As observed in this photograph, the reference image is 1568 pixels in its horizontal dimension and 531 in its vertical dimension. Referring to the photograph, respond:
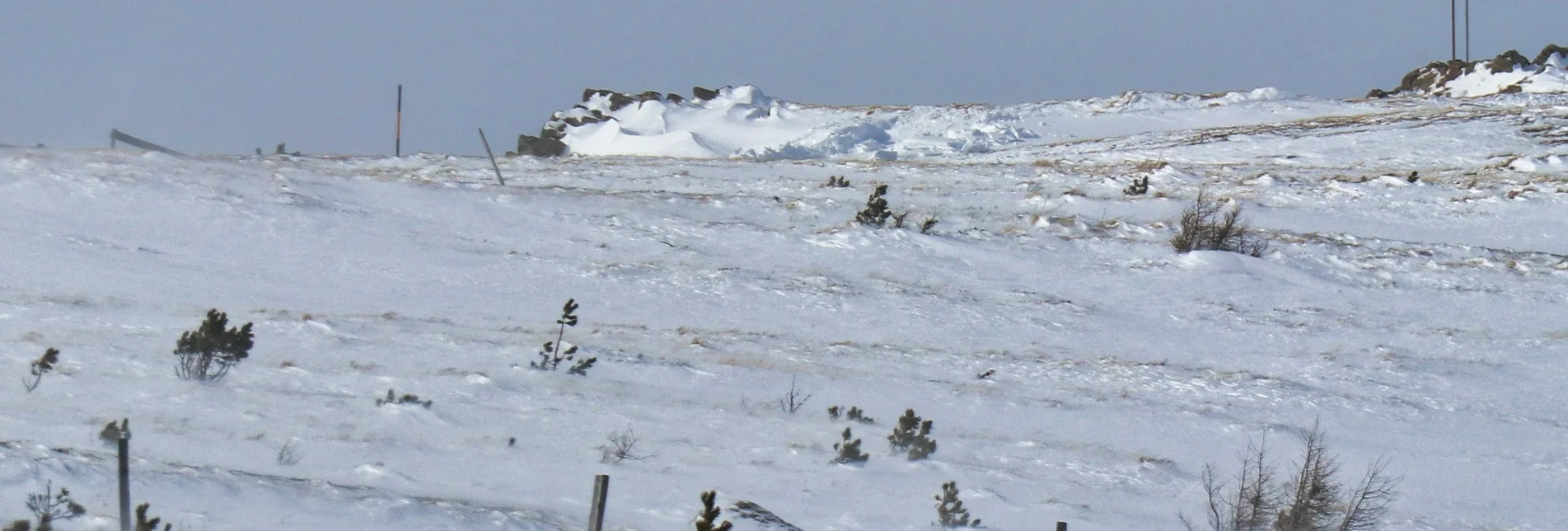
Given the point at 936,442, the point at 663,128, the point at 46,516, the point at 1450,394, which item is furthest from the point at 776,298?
the point at 663,128

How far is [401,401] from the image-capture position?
27.2 ft

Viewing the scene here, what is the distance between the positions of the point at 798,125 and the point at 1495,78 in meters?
18.0

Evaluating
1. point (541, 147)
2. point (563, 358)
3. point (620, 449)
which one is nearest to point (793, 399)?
point (563, 358)

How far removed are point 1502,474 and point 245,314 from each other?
775cm

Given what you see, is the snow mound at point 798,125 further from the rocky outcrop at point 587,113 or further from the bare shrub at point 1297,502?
the bare shrub at point 1297,502

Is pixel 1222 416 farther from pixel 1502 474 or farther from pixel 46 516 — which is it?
pixel 46 516

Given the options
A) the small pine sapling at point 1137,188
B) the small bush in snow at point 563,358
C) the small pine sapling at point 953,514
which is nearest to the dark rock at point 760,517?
the small pine sapling at point 953,514

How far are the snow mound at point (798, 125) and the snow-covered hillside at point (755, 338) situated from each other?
308 inches

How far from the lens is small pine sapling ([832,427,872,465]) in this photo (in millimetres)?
7867

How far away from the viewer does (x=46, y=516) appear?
4.85m

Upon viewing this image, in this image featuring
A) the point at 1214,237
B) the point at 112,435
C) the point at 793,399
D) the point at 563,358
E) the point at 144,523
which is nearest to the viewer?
the point at 144,523

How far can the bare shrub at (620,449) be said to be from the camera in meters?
7.64

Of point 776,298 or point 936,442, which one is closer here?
point 936,442

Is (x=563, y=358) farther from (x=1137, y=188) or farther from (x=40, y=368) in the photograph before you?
(x=1137, y=188)
